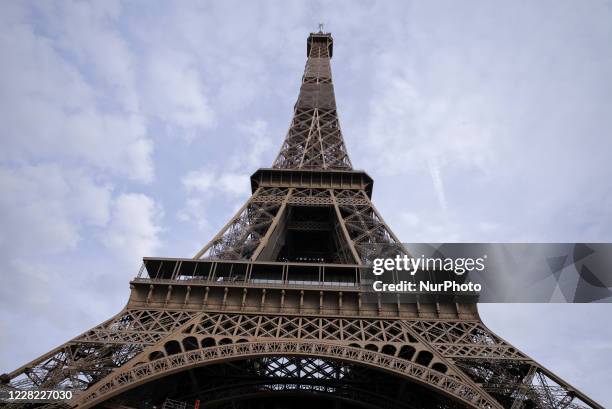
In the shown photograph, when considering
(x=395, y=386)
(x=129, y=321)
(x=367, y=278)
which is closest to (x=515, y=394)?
(x=395, y=386)

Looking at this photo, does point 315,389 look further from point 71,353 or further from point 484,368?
point 71,353

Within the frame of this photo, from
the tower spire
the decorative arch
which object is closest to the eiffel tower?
the decorative arch

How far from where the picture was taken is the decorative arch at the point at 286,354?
1540 cm

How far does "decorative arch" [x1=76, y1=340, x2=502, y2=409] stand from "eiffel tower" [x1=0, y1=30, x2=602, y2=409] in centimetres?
4

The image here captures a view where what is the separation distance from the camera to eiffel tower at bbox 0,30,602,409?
16219mm

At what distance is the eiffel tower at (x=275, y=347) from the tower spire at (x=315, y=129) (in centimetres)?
959

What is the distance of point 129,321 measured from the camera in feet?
64.4

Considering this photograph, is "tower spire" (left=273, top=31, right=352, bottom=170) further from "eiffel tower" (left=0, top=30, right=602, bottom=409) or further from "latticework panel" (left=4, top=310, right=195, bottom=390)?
"latticework panel" (left=4, top=310, right=195, bottom=390)

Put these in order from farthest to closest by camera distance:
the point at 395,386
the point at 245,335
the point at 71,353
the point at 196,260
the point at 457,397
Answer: the point at 196,260 < the point at 395,386 < the point at 245,335 < the point at 71,353 < the point at 457,397

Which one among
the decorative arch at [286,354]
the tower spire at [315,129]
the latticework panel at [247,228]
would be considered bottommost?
the decorative arch at [286,354]

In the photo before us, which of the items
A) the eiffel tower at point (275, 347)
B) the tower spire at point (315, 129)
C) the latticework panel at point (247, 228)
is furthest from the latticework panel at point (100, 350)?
the tower spire at point (315, 129)

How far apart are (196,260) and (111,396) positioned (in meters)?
7.88

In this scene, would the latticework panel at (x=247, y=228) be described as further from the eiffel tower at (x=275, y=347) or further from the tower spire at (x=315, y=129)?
the tower spire at (x=315, y=129)

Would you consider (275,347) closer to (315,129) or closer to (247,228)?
(247,228)
